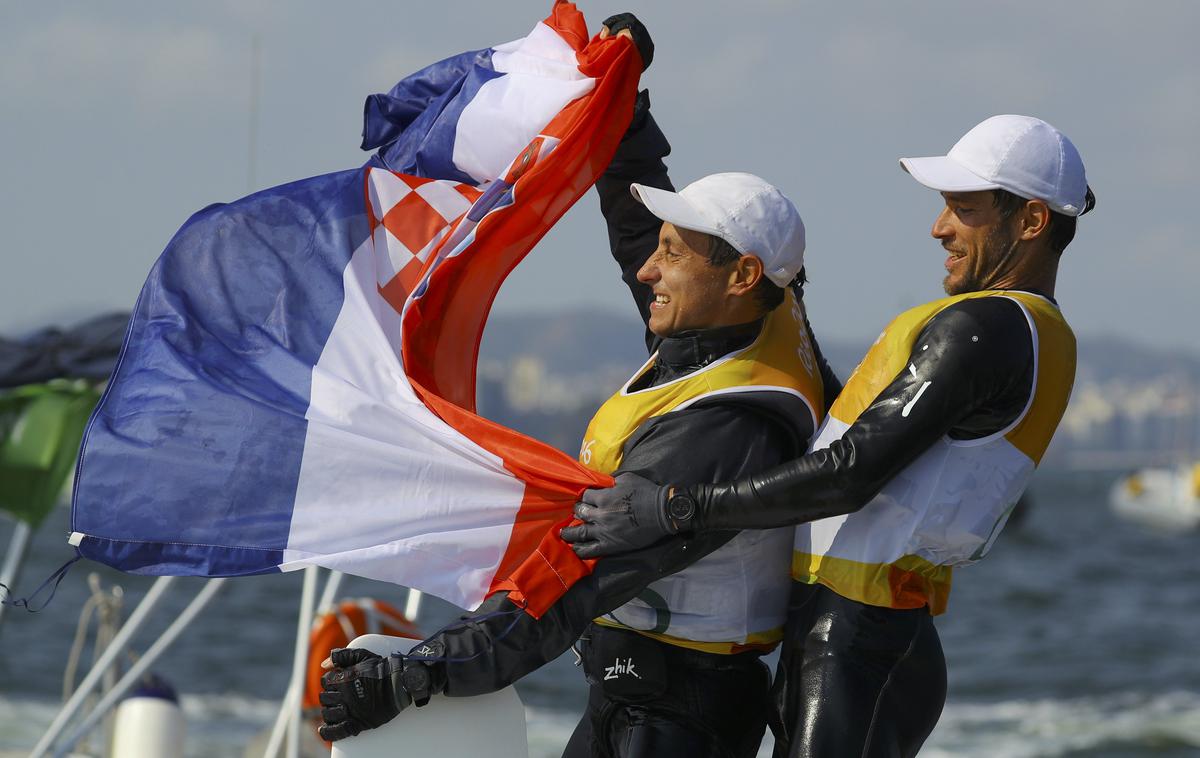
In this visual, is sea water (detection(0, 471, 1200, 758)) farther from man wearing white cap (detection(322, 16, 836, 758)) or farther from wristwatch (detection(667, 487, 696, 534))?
wristwatch (detection(667, 487, 696, 534))

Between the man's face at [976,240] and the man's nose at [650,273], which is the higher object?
the man's face at [976,240]

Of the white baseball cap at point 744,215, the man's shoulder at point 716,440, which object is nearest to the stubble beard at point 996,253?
the white baseball cap at point 744,215

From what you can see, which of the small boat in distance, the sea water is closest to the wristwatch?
the sea water

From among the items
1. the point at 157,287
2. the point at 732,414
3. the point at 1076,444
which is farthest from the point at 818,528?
the point at 1076,444

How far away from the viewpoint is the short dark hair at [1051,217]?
317 cm

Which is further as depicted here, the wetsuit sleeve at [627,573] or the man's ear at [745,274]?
the man's ear at [745,274]

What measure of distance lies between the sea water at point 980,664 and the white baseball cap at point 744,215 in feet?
20.1

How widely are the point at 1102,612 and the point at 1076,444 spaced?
16612cm

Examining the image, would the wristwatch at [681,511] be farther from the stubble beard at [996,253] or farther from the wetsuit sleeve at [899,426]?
the stubble beard at [996,253]

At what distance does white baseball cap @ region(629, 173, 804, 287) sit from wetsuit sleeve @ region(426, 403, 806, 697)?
346mm

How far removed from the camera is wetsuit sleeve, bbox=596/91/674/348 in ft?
12.8

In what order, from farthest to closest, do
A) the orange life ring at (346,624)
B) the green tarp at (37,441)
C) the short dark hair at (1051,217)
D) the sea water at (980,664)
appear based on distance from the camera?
the sea water at (980,664) < the orange life ring at (346,624) < the green tarp at (37,441) < the short dark hair at (1051,217)

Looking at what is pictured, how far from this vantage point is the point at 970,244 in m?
3.20

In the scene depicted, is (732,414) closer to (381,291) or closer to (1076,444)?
(381,291)
